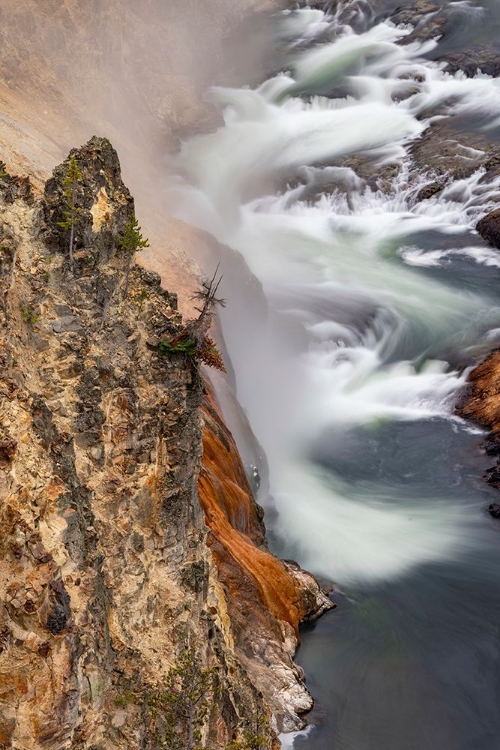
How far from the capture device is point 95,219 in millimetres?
9312

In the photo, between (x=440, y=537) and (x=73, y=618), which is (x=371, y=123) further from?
(x=73, y=618)

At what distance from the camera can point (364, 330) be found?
30047 millimetres

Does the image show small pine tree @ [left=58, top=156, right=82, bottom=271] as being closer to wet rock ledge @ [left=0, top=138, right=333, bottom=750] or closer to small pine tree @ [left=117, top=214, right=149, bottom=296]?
wet rock ledge @ [left=0, top=138, right=333, bottom=750]

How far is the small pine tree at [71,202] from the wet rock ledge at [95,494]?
0.05m

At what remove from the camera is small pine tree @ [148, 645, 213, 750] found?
7773 millimetres

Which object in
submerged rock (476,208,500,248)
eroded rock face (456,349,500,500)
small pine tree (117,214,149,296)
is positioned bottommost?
small pine tree (117,214,149,296)

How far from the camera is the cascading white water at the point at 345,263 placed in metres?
20.8

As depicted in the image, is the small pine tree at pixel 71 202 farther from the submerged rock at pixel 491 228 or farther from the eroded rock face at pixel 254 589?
the submerged rock at pixel 491 228

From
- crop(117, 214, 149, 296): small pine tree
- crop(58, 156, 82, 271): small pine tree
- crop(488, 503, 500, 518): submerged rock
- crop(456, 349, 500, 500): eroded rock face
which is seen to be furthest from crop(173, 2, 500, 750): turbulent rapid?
crop(58, 156, 82, 271): small pine tree

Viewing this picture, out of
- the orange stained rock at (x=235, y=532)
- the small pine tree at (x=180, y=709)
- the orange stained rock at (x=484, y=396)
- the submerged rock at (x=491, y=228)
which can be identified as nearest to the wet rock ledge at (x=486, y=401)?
the orange stained rock at (x=484, y=396)

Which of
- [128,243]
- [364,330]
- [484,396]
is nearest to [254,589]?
[128,243]

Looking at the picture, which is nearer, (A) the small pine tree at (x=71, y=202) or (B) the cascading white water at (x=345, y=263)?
(A) the small pine tree at (x=71, y=202)

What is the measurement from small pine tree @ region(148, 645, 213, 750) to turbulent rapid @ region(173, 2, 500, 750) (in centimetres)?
553

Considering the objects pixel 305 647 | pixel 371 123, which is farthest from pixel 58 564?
pixel 371 123
